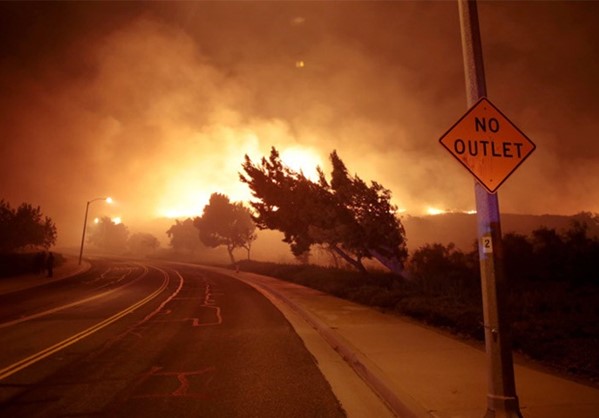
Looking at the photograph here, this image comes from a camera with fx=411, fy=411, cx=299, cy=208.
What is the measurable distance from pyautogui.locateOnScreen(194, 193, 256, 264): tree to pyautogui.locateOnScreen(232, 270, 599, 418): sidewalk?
55.2 m

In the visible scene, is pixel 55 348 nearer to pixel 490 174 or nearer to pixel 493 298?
pixel 493 298

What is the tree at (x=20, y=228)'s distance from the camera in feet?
161

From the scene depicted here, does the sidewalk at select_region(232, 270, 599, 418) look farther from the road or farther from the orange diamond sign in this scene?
the orange diamond sign

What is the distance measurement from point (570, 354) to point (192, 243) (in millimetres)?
101808

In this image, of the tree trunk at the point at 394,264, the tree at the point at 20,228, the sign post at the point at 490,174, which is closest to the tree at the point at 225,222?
the tree at the point at 20,228

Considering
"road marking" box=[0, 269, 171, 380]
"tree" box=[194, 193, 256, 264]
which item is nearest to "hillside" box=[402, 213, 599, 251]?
"tree" box=[194, 193, 256, 264]

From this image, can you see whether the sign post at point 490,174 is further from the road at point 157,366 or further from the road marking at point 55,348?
the road marking at point 55,348

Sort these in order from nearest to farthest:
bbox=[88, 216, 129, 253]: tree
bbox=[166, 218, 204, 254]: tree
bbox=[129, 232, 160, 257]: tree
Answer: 1. bbox=[166, 218, 204, 254]: tree
2. bbox=[129, 232, 160, 257]: tree
3. bbox=[88, 216, 129, 253]: tree

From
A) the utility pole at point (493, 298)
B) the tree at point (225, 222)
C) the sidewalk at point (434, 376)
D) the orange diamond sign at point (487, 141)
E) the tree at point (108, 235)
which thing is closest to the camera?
the utility pole at point (493, 298)

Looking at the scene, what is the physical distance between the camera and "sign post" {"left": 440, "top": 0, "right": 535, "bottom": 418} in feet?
14.3

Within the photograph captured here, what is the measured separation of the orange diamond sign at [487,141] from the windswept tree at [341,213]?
15329 millimetres

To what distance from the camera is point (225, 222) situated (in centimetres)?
6688

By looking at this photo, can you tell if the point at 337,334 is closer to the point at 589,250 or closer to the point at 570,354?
the point at 570,354

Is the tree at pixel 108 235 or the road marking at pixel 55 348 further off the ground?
the tree at pixel 108 235
